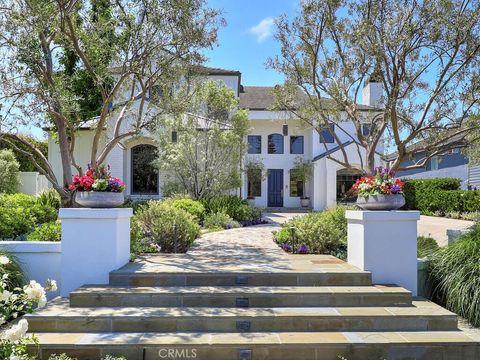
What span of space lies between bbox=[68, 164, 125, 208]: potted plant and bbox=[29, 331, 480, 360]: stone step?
2.05 m

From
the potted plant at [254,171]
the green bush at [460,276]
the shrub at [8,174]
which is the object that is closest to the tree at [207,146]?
the potted plant at [254,171]

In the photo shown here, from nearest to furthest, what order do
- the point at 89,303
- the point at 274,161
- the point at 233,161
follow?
the point at 89,303
the point at 233,161
the point at 274,161

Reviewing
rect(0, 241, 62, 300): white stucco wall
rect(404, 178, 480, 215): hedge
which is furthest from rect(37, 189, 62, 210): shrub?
rect(404, 178, 480, 215): hedge

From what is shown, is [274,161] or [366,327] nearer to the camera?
[366,327]

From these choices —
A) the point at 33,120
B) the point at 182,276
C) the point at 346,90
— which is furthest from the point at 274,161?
the point at 182,276

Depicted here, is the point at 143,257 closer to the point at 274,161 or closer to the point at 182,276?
the point at 182,276

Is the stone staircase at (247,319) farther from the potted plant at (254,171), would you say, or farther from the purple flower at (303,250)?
the potted plant at (254,171)

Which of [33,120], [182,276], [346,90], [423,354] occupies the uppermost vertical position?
[346,90]

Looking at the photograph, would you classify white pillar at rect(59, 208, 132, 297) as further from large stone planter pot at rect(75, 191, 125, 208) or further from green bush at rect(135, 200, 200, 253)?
green bush at rect(135, 200, 200, 253)

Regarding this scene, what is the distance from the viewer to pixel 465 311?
535cm

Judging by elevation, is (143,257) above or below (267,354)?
Answer: above

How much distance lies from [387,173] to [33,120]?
7.91 metres

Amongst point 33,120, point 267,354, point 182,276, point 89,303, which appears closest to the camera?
point 267,354

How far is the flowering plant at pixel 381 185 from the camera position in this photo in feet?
19.9
